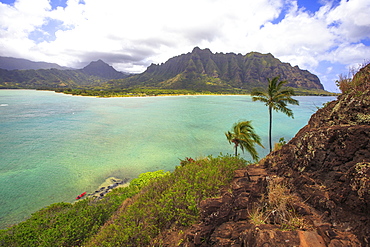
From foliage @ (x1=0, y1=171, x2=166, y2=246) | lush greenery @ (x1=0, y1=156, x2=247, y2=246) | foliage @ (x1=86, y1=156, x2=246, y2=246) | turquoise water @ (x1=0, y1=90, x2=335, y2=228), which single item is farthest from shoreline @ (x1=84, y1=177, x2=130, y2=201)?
foliage @ (x1=86, y1=156, x2=246, y2=246)

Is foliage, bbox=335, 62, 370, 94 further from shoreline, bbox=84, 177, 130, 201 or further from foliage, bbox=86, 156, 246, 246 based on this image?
shoreline, bbox=84, 177, 130, 201

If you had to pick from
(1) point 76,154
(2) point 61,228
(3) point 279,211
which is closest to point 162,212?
(3) point 279,211

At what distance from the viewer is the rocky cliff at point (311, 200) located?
3.49 meters

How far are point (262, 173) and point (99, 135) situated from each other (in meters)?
35.3

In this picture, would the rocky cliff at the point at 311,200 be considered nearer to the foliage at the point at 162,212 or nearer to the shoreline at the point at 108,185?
the foliage at the point at 162,212

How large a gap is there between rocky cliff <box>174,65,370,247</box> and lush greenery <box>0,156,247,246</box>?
141 cm

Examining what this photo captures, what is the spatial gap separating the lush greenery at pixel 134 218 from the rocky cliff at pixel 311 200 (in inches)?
55.5

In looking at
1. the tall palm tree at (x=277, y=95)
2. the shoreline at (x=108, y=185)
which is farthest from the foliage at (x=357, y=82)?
the shoreline at (x=108, y=185)

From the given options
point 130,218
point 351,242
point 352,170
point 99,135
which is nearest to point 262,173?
point 352,170

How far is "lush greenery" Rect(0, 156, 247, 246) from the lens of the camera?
666 centimetres

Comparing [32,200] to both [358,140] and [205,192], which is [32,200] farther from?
[358,140]

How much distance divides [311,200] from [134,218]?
6536 millimetres

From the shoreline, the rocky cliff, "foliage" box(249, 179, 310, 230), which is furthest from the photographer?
the shoreline

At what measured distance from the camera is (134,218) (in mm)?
7344
